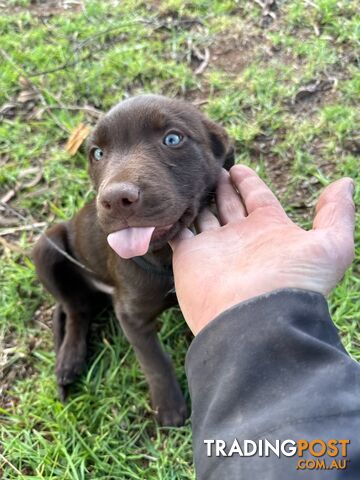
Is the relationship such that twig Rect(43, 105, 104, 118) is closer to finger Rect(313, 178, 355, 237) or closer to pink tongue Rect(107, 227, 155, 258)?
pink tongue Rect(107, 227, 155, 258)

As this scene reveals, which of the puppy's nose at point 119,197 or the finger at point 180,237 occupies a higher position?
the puppy's nose at point 119,197

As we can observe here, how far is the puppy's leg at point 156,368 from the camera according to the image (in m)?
2.92

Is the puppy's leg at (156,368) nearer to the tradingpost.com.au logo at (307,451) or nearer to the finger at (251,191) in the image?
the finger at (251,191)

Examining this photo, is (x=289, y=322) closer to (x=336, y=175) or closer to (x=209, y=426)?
(x=209, y=426)

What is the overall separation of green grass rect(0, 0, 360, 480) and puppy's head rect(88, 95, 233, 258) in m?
1.10

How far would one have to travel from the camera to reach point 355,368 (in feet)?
5.42

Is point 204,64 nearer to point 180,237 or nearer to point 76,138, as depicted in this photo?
point 76,138

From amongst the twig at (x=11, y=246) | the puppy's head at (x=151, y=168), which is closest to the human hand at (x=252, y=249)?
the puppy's head at (x=151, y=168)

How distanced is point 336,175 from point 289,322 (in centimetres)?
226

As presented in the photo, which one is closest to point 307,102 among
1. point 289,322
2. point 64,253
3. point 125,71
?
point 125,71

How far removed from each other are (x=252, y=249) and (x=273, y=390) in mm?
772

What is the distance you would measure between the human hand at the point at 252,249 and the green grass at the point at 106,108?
0.99 meters

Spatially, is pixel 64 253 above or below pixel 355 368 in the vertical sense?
below

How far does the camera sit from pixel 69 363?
10.2 ft
